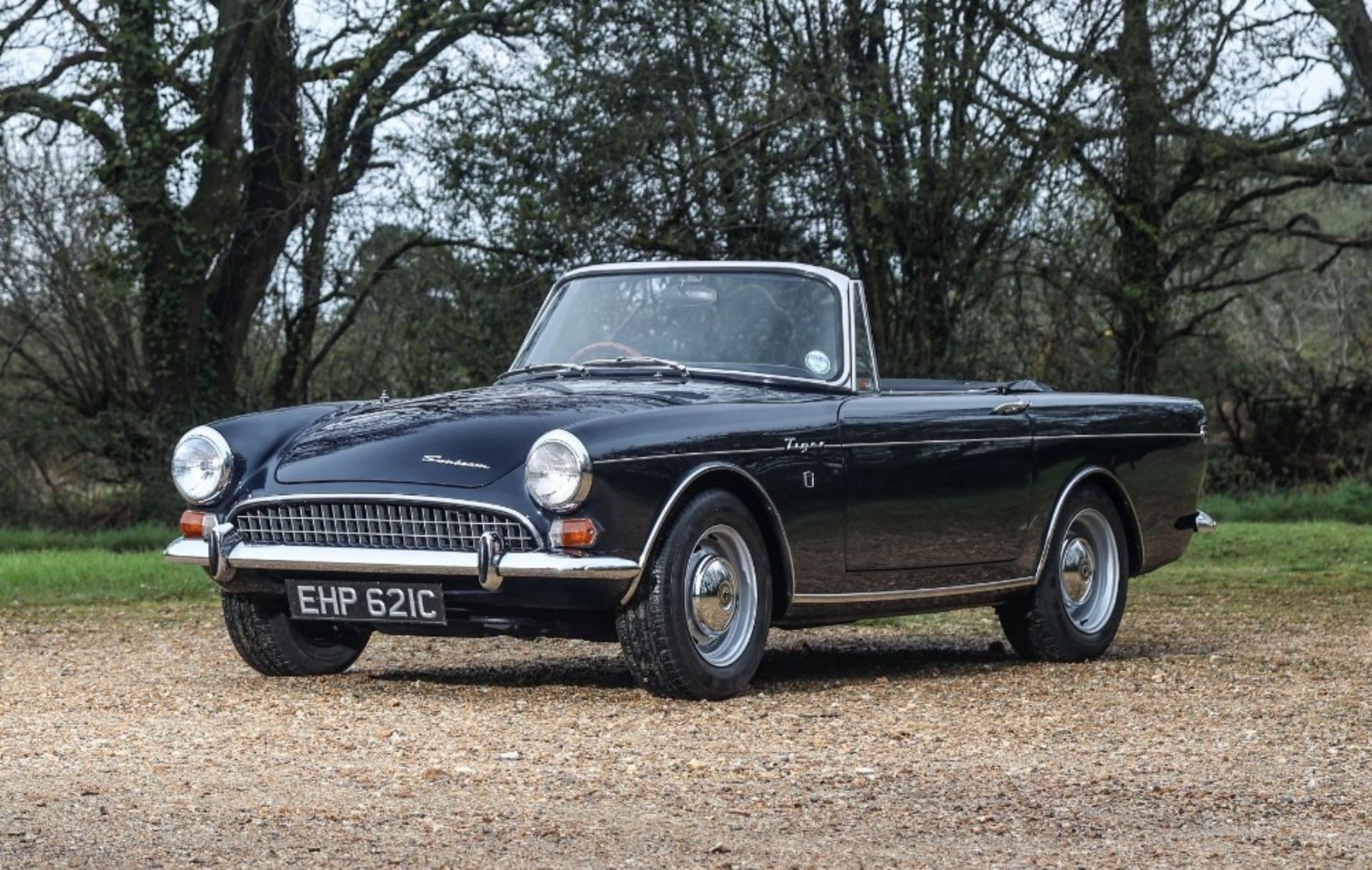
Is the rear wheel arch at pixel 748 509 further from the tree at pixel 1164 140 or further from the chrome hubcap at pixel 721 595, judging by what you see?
the tree at pixel 1164 140

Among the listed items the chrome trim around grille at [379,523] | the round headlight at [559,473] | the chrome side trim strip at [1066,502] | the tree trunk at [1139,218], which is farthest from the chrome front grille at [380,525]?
the tree trunk at [1139,218]

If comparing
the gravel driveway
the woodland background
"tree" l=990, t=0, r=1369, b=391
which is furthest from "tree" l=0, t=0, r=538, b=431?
the gravel driveway

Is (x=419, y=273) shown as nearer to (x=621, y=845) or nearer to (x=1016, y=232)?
(x=1016, y=232)


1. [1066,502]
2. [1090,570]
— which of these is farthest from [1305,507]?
[1066,502]

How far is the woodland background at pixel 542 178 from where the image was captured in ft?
62.8

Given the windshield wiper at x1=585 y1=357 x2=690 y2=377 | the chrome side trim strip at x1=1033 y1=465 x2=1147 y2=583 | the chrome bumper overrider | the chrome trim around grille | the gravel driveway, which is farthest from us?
the chrome side trim strip at x1=1033 y1=465 x2=1147 y2=583

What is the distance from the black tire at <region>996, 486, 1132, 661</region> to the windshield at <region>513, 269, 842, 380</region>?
137 centimetres

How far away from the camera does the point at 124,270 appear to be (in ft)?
63.4

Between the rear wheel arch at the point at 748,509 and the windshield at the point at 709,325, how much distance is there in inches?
37.1

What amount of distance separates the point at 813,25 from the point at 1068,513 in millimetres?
11236

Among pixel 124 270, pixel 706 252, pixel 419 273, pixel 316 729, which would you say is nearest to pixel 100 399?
pixel 124 270

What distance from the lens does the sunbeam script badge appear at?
6.93 meters

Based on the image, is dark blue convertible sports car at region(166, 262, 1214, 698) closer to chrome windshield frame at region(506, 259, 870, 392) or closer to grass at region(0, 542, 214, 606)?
chrome windshield frame at region(506, 259, 870, 392)

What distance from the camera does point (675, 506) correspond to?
275 inches
